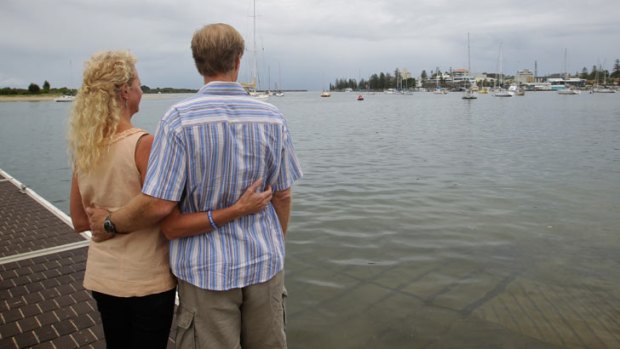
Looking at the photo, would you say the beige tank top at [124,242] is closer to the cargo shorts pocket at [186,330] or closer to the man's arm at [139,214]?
the man's arm at [139,214]

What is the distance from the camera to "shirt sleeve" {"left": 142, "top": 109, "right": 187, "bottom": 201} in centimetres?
196

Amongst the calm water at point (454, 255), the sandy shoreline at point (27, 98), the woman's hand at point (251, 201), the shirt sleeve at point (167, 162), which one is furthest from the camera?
the sandy shoreline at point (27, 98)

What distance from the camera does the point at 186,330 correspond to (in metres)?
2.12

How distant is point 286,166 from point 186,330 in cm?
87

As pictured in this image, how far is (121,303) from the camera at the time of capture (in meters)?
2.29

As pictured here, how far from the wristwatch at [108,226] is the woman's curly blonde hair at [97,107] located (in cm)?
24

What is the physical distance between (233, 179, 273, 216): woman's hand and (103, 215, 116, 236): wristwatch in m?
0.58

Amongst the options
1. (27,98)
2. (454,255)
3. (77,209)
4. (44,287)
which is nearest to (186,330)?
(77,209)

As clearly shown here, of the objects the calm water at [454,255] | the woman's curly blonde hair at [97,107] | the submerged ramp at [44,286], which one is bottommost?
the calm water at [454,255]

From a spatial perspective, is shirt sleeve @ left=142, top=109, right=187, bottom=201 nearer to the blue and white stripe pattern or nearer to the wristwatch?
the blue and white stripe pattern

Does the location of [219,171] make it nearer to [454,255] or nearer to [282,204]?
[282,204]

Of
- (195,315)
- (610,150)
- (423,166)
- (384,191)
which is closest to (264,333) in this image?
(195,315)

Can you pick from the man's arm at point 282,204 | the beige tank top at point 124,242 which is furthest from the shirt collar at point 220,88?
the man's arm at point 282,204

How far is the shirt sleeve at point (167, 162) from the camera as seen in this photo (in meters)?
1.96
